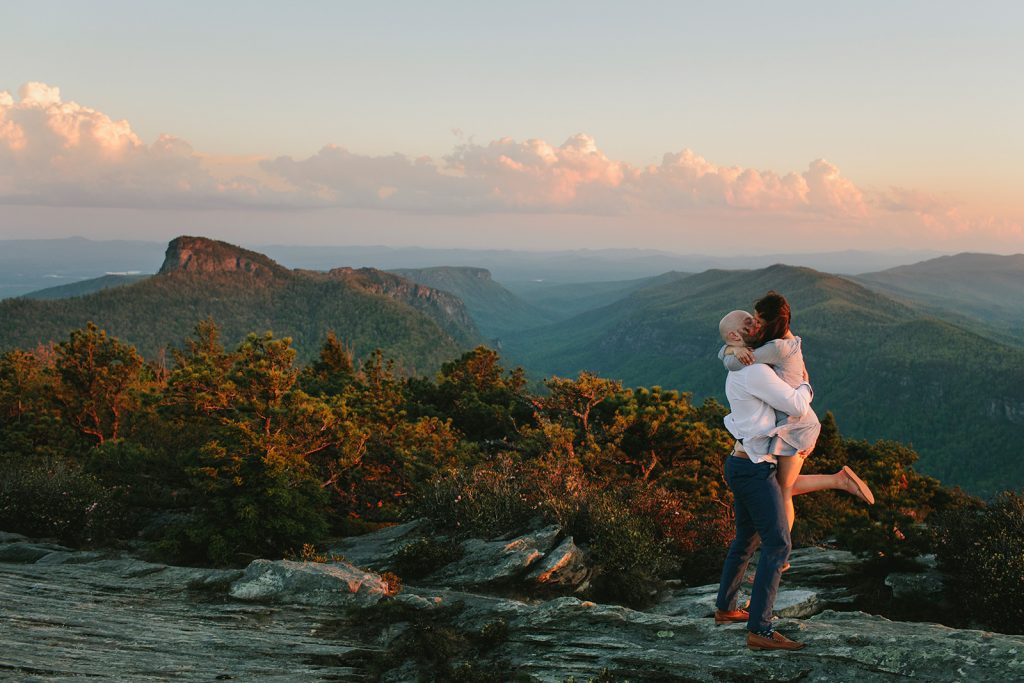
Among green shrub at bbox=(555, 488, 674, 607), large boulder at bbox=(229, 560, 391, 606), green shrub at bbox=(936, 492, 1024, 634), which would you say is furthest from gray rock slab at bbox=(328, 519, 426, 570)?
green shrub at bbox=(936, 492, 1024, 634)

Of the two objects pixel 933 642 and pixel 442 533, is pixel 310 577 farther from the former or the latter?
pixel 933 642

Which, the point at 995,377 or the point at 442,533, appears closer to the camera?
the point at 442,533

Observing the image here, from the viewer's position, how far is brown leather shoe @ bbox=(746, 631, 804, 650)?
594cm

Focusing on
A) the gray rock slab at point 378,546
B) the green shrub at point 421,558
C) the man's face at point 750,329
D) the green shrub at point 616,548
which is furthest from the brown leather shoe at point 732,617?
the gray rock slab at point 378,546

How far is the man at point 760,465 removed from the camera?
563cm

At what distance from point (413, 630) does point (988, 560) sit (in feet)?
26.1

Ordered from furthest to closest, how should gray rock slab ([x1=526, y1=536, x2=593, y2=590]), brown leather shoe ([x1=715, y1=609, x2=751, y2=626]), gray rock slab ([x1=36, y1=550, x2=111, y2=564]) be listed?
gray rock slab ([x1=36, y1=550, x2=111, y2=564]) < gray rock slab ([x1=526, y1=536, x2=593, y2=590]) < brown leather shoe ([x1=715, y1=609, x2=751, y2=626])

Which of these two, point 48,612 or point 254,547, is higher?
point 48,612

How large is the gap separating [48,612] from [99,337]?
1027 inches

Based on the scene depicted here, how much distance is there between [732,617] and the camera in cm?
671

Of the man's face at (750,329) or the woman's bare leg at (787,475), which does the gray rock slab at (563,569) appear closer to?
the woman's bare leg at (787,475)

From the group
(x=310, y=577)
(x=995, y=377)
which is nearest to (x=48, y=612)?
(x=310, y=577)

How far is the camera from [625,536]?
11414 mm

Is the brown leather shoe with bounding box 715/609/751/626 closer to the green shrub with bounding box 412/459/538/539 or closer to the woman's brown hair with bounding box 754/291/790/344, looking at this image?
the woman's brown hair with bounding box 754/291/790/344
